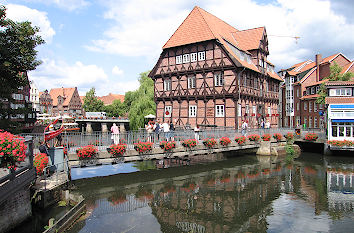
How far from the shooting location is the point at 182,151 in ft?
63.8

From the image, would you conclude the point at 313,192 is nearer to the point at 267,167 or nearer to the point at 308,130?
the point at 267,167

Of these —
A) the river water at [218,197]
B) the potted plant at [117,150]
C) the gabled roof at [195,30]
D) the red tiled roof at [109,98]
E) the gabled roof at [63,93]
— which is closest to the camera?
the river water at [218,197]

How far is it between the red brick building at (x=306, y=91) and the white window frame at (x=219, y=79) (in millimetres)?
20990

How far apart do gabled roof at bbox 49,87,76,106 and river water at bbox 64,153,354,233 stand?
268 ft

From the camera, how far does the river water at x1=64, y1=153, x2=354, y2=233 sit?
10703 mm

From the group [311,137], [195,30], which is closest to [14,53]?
[195,30]

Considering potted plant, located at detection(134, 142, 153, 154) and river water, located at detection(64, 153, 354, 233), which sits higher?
potted plant, located at detection(134, 142, 153, 154)

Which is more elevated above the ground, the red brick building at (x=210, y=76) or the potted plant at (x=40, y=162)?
the red brick building at (x=210, y=76)

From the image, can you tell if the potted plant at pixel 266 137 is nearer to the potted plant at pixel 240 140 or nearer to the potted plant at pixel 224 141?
the potted plant at pixel 240 140

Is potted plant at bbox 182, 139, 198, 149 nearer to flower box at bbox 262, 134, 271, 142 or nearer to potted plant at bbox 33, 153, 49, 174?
potted plant at bbox 33, 153, 49, 174

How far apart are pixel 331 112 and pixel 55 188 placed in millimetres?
26380

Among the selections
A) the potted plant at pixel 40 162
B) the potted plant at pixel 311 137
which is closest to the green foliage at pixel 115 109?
the potted plant at pixel 311 137

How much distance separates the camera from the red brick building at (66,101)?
95.6m

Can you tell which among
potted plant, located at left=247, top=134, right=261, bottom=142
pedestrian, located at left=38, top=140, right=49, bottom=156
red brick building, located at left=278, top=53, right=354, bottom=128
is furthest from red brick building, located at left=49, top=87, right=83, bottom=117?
pedestrian, located at left=38, top=140, right=49, bottom=156
